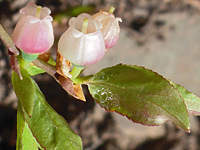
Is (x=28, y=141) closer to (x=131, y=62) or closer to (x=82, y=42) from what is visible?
(x=82, y=42)

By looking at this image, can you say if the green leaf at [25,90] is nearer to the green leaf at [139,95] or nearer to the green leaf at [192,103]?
the green leaf at [139,95]

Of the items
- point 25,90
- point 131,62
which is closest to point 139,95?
point 25,90

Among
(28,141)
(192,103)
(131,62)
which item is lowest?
(131,62)

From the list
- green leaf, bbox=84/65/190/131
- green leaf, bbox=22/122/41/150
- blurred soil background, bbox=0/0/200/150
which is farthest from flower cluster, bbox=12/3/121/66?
blurred soil background, bbox=0/0/200/150

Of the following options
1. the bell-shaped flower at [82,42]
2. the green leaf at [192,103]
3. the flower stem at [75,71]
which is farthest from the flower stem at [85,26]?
the green leaf at [192,103]

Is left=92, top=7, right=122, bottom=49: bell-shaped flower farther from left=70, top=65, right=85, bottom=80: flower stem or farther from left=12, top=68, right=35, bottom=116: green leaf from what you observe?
left=12, top=68, right=35, bottom=116: green leaf
